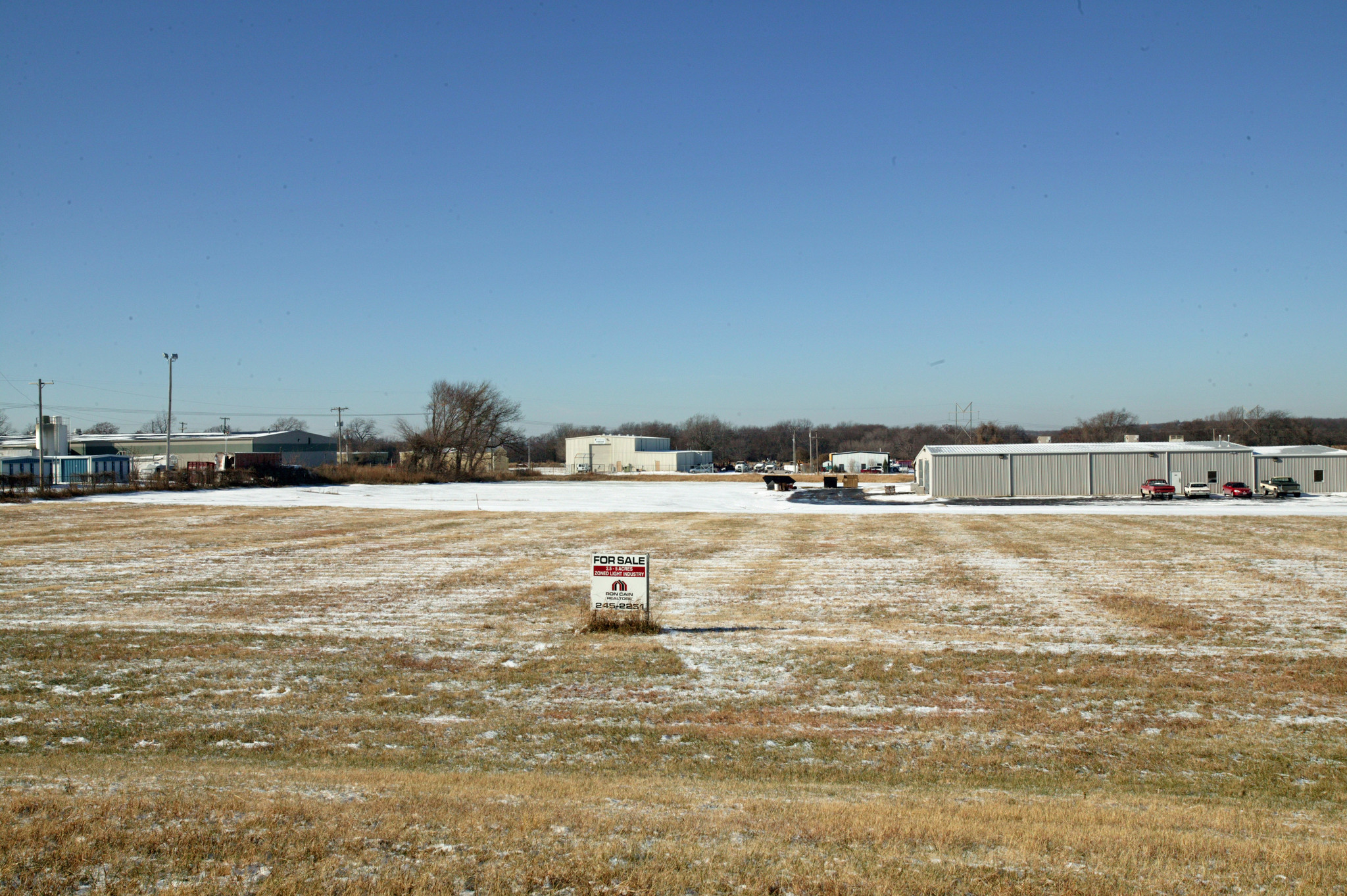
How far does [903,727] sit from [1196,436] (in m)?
169

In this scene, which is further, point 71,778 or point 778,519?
point 778,519

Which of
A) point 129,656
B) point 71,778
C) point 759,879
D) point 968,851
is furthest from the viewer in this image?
point 129,656

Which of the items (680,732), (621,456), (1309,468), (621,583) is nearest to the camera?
(680,732)

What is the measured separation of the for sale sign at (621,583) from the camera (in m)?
14.8

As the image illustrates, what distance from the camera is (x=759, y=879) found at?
4.97 metres

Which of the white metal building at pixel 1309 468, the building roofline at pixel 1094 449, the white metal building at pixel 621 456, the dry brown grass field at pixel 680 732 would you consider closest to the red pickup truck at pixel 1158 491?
the building roofline at pixel 1094 449

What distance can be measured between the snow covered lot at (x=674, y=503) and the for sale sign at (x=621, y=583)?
98.1 ft

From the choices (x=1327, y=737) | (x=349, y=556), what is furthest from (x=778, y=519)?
(x=1327, y=737)

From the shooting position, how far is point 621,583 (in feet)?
49.0

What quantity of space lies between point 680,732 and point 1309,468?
63.8 meters

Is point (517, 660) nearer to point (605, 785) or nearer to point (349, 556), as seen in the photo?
point (605, 785)

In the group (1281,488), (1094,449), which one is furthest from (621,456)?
(1281,488)

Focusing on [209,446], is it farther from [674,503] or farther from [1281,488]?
[1281,488]

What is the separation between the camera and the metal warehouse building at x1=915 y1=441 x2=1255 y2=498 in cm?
5688
